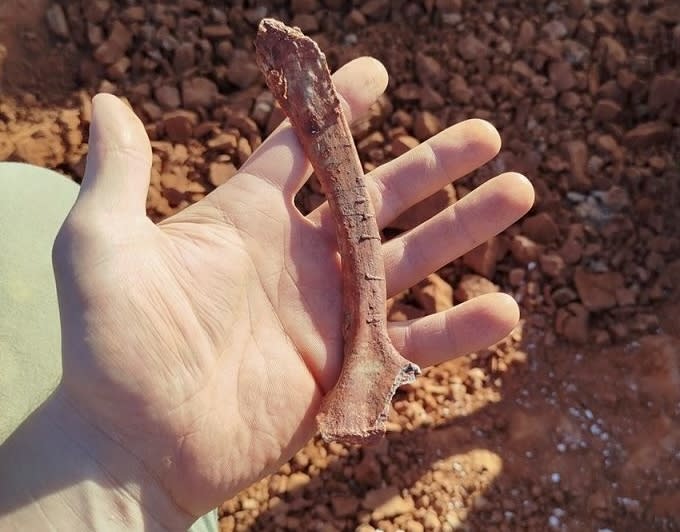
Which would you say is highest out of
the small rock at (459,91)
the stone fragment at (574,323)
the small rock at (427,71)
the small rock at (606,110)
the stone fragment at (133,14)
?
the stone fragment at (133,14)

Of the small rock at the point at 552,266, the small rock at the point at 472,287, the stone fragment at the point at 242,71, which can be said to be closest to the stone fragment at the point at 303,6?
the stone fragment at the point at 242,71

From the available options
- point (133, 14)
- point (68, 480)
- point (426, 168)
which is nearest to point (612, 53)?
point (426, 168)

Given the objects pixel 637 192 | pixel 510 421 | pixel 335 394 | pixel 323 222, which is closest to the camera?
pixel 335 394

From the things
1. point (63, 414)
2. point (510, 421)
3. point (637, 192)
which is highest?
point (63, 414)

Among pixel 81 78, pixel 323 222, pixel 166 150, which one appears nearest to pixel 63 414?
pixel 323 222

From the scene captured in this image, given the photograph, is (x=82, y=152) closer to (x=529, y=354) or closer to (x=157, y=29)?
(x=157, y=29)

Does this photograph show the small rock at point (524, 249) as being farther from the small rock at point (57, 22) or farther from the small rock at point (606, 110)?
the small rock at point (57, 22)
